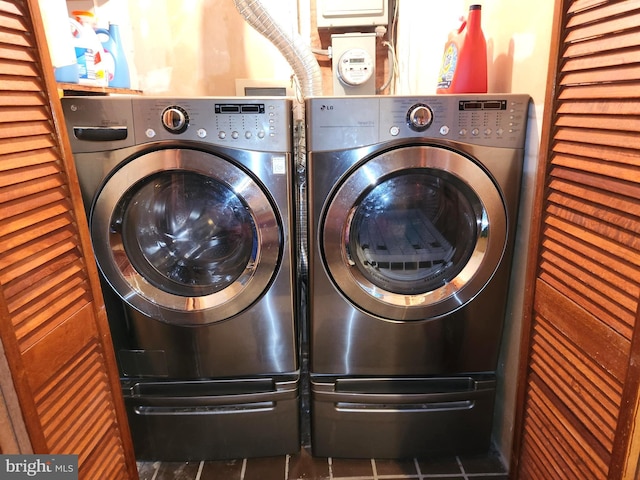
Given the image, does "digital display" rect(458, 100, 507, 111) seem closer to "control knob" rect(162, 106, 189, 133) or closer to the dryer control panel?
the dryer control panel

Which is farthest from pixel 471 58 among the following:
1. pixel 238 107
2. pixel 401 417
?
pixel 401 417

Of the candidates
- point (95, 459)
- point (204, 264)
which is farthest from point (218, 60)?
point (95, 459)

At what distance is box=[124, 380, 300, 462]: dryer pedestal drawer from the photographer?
1.33 meters

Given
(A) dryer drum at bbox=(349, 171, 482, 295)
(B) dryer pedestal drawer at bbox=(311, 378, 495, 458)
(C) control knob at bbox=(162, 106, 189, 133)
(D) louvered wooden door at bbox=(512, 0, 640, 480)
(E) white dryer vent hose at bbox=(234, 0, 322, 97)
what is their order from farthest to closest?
(E) white dryer vent hose at bbox=(234, 0, 322, 97)
(B) dryer pedestal drawer at bbox=(311, 378, 495, 458)
(A) dryer drum at bbox=(349, 171, 482, 295)
(C) control knob at bbox=(162, 106, 189, 133)
(D) louvered wooden door at bbox=(512, 0, 640, 480)

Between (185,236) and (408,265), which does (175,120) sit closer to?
(185,236)

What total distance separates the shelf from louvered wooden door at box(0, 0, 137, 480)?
496 millimetres

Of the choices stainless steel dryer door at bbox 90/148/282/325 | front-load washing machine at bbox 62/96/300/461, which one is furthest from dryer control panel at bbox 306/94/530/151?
stainless steel dryer door at bbox 90/148/282/325

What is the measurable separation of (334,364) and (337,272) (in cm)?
32

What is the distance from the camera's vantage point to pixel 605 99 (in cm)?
79

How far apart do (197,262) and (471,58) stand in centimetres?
106

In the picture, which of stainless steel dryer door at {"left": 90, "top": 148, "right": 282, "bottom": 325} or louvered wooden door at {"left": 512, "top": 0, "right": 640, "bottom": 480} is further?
stainless steel dryer door at {"left": 90, "top": 148, "right": 282, "bottom": 325}

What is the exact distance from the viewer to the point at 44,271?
0.86 metres

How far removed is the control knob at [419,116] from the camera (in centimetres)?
112

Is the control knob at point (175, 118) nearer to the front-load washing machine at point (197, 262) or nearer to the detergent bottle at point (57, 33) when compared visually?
the front-load washing machine at point (197, 262)
